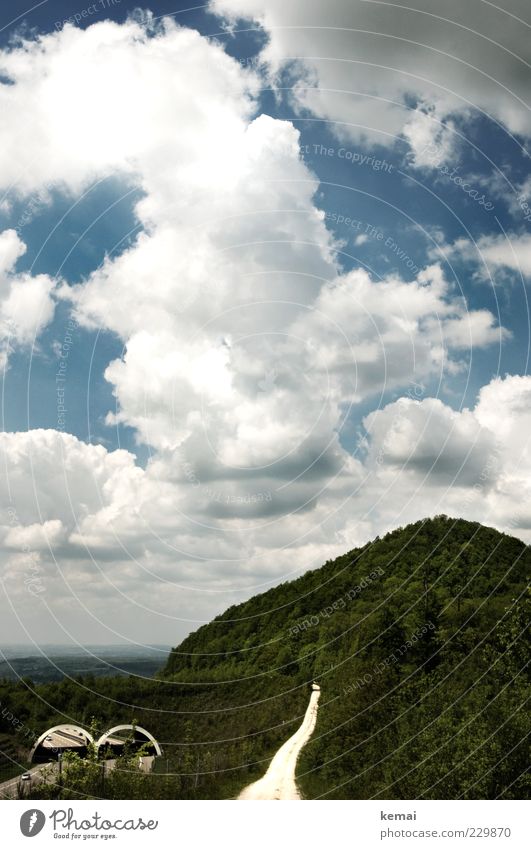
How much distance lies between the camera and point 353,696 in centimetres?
4275

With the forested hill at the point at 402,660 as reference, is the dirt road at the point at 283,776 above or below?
below

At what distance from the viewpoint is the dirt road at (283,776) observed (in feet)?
103

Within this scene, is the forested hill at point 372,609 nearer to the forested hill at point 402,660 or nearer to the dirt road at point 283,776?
the forested hill at point 402,660

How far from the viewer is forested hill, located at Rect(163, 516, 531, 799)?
2398 centimetres

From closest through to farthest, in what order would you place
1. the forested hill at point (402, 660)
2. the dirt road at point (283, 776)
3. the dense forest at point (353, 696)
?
the forested hill at point (402, 660), the dense forest at point (353, 696), the dirt road at point (283, 776)

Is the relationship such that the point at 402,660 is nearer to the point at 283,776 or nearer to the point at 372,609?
the point at 372,609

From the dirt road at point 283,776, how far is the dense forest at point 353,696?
0.81 meters

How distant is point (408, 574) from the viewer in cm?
10369

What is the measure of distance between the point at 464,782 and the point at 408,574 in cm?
8488

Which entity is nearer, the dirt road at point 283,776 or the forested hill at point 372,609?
the dirt road at point 283,776

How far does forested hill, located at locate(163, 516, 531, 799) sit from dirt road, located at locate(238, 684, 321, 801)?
1049mm

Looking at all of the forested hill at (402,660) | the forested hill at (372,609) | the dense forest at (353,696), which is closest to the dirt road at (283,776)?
the dense forest at (353,696)
